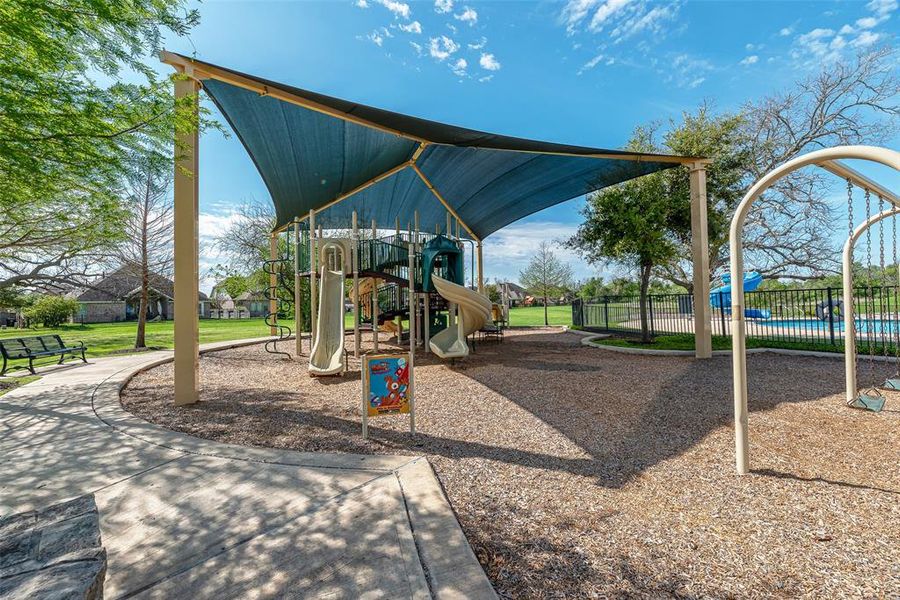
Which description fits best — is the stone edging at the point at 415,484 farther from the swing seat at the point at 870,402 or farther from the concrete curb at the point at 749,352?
the concrete curb at the point at 749,352

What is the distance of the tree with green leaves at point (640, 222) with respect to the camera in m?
10.6

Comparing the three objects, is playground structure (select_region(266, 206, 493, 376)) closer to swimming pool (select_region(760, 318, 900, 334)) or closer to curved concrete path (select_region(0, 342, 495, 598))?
curved concrete path (select_region(0, 342, 495, 598))

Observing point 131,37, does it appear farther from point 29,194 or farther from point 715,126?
point 715,126

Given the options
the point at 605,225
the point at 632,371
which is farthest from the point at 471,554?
the point at 605,225

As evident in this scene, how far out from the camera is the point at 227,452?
3.53 m

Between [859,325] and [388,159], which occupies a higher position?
[388,159]

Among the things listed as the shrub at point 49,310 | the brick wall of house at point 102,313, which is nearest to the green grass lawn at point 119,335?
the shrub at point 49,310

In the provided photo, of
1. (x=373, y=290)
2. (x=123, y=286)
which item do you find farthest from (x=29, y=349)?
(x=123, y=286)

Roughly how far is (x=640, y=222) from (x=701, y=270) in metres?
2.32

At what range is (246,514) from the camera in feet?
8.05

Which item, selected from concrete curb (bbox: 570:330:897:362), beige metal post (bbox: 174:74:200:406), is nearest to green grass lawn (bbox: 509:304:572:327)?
concrete curb (bbox: 570:330:897:362)

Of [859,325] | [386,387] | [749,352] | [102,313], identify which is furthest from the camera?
[102,313]

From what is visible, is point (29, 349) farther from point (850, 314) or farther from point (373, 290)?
point (850, 314)

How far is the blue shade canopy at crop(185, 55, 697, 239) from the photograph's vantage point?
6.21 meters
